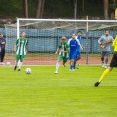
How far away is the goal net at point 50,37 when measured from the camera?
33.2m

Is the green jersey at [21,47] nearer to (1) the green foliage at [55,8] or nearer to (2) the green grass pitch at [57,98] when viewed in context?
(2) the green grass pitch at [57,98]

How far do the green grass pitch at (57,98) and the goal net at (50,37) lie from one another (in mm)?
13681

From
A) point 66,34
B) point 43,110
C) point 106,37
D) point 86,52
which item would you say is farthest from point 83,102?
point 66,34

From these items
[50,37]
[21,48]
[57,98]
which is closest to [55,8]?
[50,37]

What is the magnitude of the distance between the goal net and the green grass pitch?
13.7 m

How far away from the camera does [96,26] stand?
3488cm

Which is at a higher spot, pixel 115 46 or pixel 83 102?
pixel 115 46

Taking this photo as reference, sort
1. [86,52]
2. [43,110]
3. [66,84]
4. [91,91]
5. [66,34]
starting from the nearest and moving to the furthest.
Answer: [43,110], [91,91], [66,84], [86,52], [66,34]

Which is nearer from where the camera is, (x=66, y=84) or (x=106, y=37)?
(x=66, y=84)

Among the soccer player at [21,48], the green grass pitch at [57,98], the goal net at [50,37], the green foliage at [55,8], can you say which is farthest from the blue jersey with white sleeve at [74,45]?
the green foliage at [55,8]

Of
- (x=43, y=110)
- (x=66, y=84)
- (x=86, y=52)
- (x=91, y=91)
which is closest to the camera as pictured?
(x=43, y=110)

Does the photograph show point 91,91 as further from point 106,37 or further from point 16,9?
point 16,9

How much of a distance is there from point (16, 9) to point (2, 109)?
62695mm

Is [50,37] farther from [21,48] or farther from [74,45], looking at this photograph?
[21,48]
